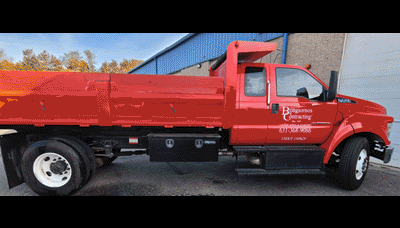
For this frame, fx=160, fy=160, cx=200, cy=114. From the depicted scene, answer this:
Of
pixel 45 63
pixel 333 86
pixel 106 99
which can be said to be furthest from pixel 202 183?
pixel 45 63

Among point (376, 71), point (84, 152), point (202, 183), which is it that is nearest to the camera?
point (84, 152)

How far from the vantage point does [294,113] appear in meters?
2.93

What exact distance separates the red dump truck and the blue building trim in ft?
16.9

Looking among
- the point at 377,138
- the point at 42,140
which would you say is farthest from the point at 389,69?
the point at 42,140

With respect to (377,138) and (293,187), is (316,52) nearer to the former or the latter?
(377,138)

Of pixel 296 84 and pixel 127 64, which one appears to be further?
pixel 127 64

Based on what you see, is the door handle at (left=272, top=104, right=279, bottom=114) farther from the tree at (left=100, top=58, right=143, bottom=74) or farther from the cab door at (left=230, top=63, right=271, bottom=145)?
the tree at (left=100, top=58, right=143, bottom=74)

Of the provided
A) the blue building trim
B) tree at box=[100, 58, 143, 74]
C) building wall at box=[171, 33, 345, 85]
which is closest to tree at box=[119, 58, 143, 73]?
tree at box=[100, 58, 143, 74]

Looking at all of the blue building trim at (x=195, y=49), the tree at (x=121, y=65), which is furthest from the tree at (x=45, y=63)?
the blue building trim at (x=195, y=49)

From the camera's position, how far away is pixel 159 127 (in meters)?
3.02

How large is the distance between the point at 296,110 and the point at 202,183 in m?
2.29

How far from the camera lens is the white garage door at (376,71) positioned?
457cm

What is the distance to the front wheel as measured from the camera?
9.75 feet

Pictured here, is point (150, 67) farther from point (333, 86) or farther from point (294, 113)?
point (333, 86)
